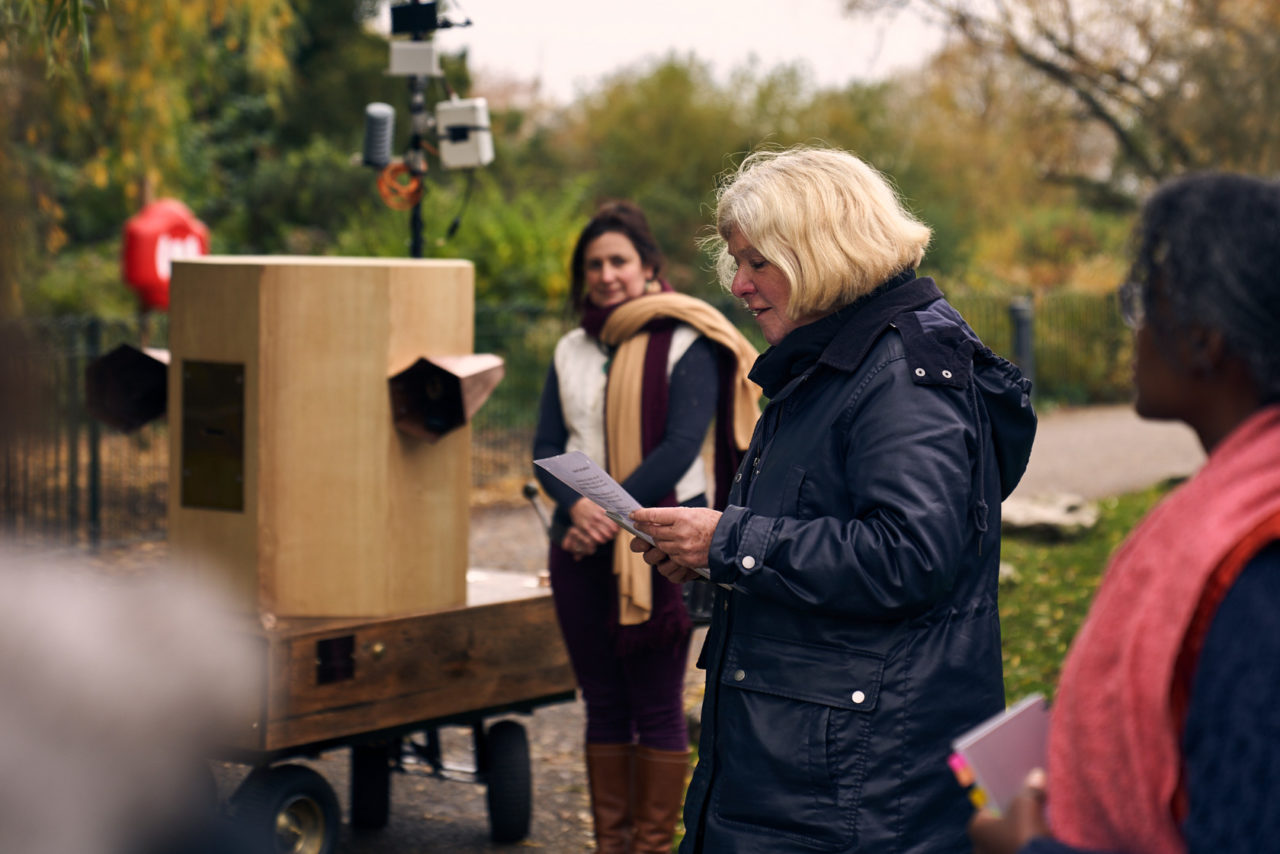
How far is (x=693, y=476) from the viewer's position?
4.08 meters

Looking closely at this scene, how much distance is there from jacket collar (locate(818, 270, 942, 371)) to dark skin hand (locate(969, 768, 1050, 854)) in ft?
2.95

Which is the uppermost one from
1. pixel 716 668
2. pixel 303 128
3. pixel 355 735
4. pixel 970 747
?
pixel 303 128

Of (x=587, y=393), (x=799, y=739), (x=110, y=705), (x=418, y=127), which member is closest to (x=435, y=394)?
(x=587, y=393)

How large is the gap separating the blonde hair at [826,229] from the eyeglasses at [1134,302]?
870mm

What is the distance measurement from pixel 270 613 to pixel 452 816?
4.75ft

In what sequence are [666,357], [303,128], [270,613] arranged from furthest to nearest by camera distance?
1. [303,128]
2. [666,357]
3. [270,613]

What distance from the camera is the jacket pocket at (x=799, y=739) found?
2217 millimetres

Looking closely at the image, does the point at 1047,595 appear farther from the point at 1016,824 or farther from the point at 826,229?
the point at 1016,824

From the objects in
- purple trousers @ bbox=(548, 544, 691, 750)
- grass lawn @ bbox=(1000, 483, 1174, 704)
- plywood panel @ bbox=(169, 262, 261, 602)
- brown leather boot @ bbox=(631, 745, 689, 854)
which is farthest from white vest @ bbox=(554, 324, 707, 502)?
grass lawn @ bbox=(1000, 483, 1174, 704)

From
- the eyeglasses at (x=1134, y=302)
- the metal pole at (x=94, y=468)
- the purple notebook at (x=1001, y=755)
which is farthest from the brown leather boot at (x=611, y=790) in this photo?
the metal pole at (x=94, y=468)

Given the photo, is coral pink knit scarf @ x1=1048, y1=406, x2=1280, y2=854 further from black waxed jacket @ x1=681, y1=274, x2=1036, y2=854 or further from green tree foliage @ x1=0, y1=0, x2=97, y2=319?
green tree foliage @ x1=0, y1=0, x2=97, y2=319

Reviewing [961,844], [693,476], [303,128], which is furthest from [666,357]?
[303,128]

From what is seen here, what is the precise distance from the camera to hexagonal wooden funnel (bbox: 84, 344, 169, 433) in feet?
13.7

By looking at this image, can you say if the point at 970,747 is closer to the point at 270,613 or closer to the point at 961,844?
the point at 961,844
